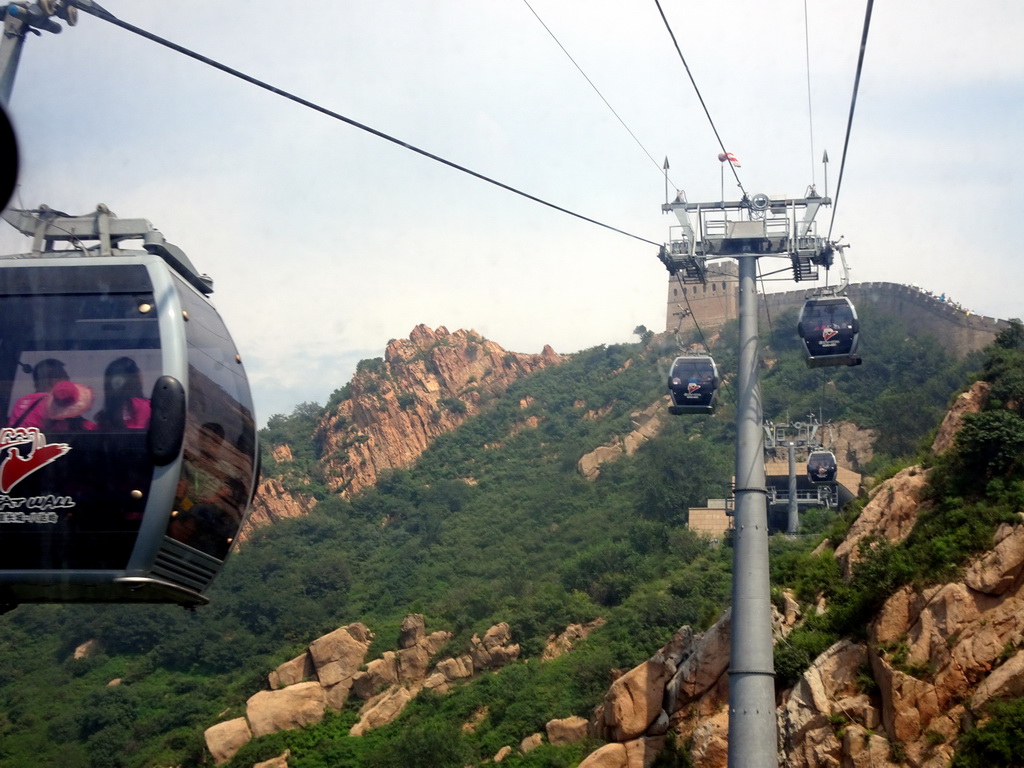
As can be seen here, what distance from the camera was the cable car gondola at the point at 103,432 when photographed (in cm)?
827

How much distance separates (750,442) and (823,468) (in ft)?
69.0

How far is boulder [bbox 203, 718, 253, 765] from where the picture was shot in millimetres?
32969

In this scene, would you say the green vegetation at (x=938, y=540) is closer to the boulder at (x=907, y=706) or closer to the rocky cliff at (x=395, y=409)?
the boulder at (x=907, y=706)

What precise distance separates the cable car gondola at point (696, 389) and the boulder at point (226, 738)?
21.5 meters

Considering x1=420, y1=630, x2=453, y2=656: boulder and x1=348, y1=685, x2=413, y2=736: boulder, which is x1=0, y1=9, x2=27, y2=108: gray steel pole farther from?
x1=420, y1=630, x2=453, y2=656: boulder

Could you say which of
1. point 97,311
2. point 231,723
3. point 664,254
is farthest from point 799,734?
point 231,723

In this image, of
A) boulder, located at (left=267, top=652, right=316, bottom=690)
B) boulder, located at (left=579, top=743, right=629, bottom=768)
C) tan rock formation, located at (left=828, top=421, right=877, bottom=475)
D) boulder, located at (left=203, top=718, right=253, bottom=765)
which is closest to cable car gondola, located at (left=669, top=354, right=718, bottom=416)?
boulder, located at (left=579, top=743, right=629, bottom=768)

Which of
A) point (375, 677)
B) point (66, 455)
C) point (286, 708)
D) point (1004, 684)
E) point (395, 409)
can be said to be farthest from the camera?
point (395, 409)

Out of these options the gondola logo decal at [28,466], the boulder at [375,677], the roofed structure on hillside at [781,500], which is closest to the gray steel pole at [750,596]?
the gondola logo decal at [28,466]

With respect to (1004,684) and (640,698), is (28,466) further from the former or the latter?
(640,698)

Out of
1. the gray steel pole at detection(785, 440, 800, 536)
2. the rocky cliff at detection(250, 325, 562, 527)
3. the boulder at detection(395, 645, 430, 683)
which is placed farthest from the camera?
the rocky cliff at detection(250, 325, 562, 527)

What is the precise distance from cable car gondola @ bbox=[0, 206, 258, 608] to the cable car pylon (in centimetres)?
668

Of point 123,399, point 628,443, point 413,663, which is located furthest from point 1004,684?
point 628,443

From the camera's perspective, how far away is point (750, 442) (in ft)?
46.7
